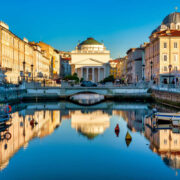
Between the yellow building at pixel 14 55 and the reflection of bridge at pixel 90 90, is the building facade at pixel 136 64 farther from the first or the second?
the reflection of bridge at pixel 90 90

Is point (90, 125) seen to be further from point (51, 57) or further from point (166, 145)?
point (51, 57)

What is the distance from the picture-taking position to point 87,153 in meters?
18.5

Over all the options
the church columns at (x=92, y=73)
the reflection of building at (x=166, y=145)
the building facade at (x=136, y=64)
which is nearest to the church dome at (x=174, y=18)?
the building facade at (x=136, y=64)

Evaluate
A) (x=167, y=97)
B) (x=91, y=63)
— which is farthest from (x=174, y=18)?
(x=167, y=97)

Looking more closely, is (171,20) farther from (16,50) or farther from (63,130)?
(63,130)

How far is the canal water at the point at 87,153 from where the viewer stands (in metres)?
14.8

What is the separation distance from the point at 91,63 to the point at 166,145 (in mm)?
109949

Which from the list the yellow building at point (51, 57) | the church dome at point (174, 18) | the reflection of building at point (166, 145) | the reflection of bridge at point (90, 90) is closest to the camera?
the reflection of building at point (166, 145)

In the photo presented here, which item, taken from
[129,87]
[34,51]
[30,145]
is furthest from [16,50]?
[30,145]

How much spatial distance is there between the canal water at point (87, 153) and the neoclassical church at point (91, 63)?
101 meters

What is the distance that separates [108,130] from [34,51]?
70405 millimetres

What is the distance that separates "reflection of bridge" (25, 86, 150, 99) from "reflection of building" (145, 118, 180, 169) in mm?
34562

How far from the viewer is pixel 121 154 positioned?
1825cm

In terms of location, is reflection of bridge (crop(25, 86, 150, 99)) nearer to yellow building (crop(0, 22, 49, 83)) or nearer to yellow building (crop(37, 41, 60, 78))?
yellow building (crop(0, 22, 49, 83))
